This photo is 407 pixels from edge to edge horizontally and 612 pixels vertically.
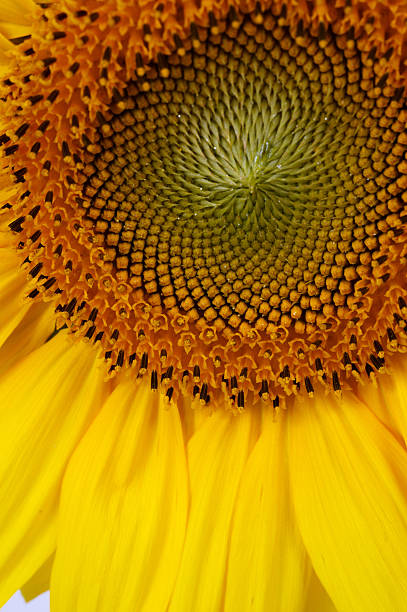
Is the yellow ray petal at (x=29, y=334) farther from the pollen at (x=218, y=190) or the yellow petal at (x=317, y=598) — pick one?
the yellow petal at (x=317, y=598)

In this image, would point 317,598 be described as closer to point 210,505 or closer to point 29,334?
point 210,505

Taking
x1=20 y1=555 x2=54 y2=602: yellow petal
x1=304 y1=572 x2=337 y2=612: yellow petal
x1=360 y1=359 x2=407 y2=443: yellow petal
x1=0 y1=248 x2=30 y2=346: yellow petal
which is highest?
x1=360 y1=359 x2=407 y2=443: yellow petal

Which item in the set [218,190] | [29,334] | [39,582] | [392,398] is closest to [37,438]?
[29,334]

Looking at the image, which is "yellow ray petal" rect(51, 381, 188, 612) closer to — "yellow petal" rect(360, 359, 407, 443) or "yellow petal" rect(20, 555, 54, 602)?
"yellow petal" rect(20, 555, 54, 602)

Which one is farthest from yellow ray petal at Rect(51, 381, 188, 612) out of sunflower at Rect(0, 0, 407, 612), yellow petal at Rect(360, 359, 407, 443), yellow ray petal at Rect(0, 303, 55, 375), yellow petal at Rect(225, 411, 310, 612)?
yellow petal at Rect(360, 359, 407, 443)

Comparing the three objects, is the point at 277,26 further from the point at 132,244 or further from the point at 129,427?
the point at 129,427

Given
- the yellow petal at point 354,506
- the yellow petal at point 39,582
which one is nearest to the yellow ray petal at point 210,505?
the yellow petal at point 354,506

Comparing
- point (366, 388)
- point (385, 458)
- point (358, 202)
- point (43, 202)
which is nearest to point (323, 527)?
point (385, 458)
